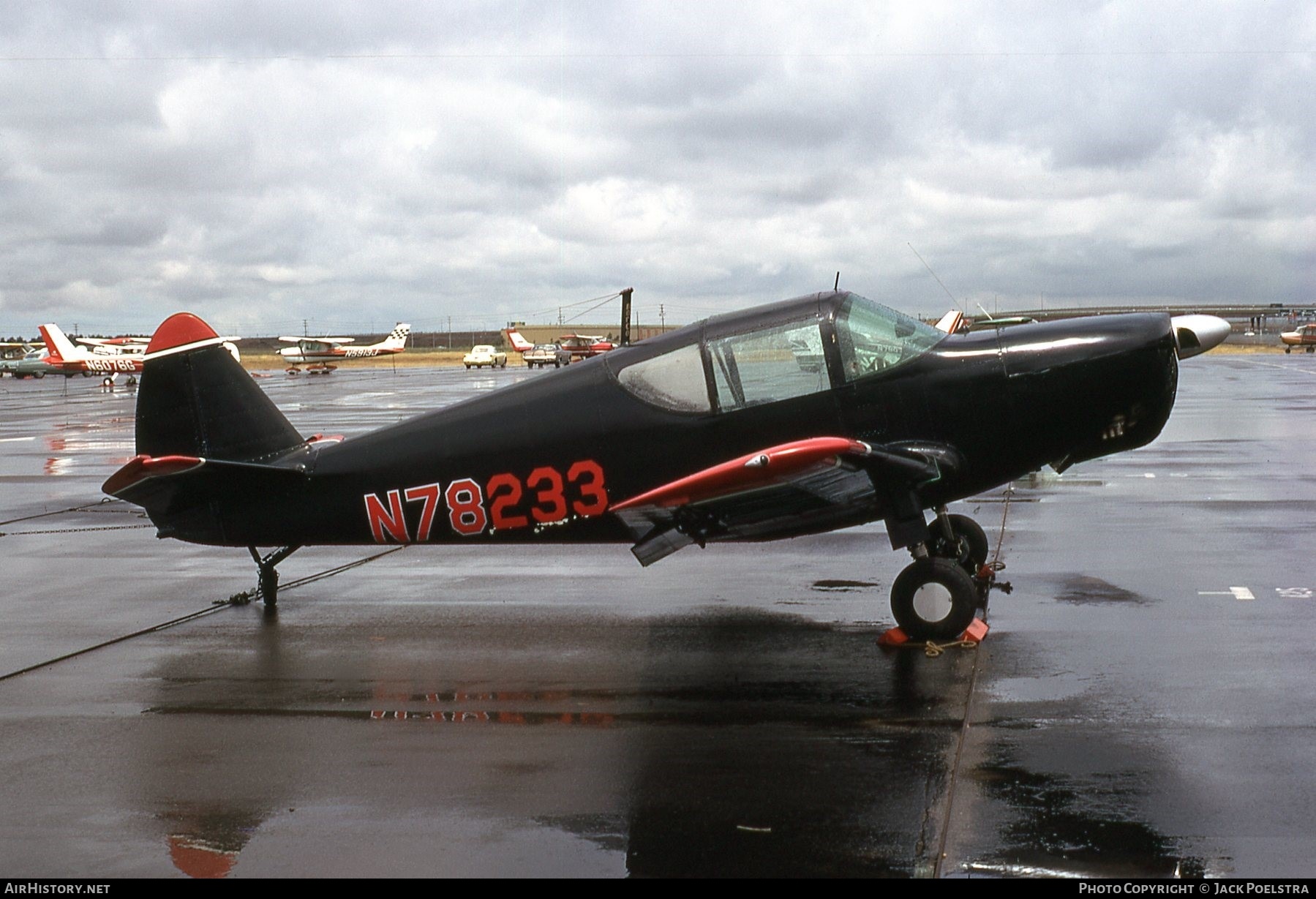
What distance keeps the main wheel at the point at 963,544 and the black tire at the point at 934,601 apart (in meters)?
1.08

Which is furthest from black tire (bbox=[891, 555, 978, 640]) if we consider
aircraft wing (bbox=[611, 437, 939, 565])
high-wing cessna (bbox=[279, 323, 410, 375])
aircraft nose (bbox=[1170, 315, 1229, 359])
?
high-wing cessna (bbox=[279, 323, 410, 375])

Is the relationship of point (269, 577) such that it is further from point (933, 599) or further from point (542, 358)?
point (542, 358)

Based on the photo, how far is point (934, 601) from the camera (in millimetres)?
7957

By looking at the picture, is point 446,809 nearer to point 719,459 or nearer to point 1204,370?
point 719,459

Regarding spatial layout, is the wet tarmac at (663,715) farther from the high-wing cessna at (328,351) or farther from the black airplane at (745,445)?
the high-wing cessna at (328,351)

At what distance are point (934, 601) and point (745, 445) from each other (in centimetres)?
164

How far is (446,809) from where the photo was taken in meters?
5.43

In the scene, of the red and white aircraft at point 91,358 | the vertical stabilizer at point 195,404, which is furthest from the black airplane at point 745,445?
the red and white aircraft at point 91,358

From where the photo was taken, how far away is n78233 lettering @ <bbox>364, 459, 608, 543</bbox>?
8.71 m

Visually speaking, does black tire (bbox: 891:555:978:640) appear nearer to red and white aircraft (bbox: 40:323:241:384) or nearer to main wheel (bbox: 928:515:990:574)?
main wheel (bbox: 928:515:990:574)

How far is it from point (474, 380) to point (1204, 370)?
32860 mm

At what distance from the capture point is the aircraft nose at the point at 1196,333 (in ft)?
28.9

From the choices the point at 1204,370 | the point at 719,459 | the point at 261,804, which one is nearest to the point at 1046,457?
the point at 719,459

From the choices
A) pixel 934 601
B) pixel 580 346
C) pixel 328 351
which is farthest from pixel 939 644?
pixel 328 351
